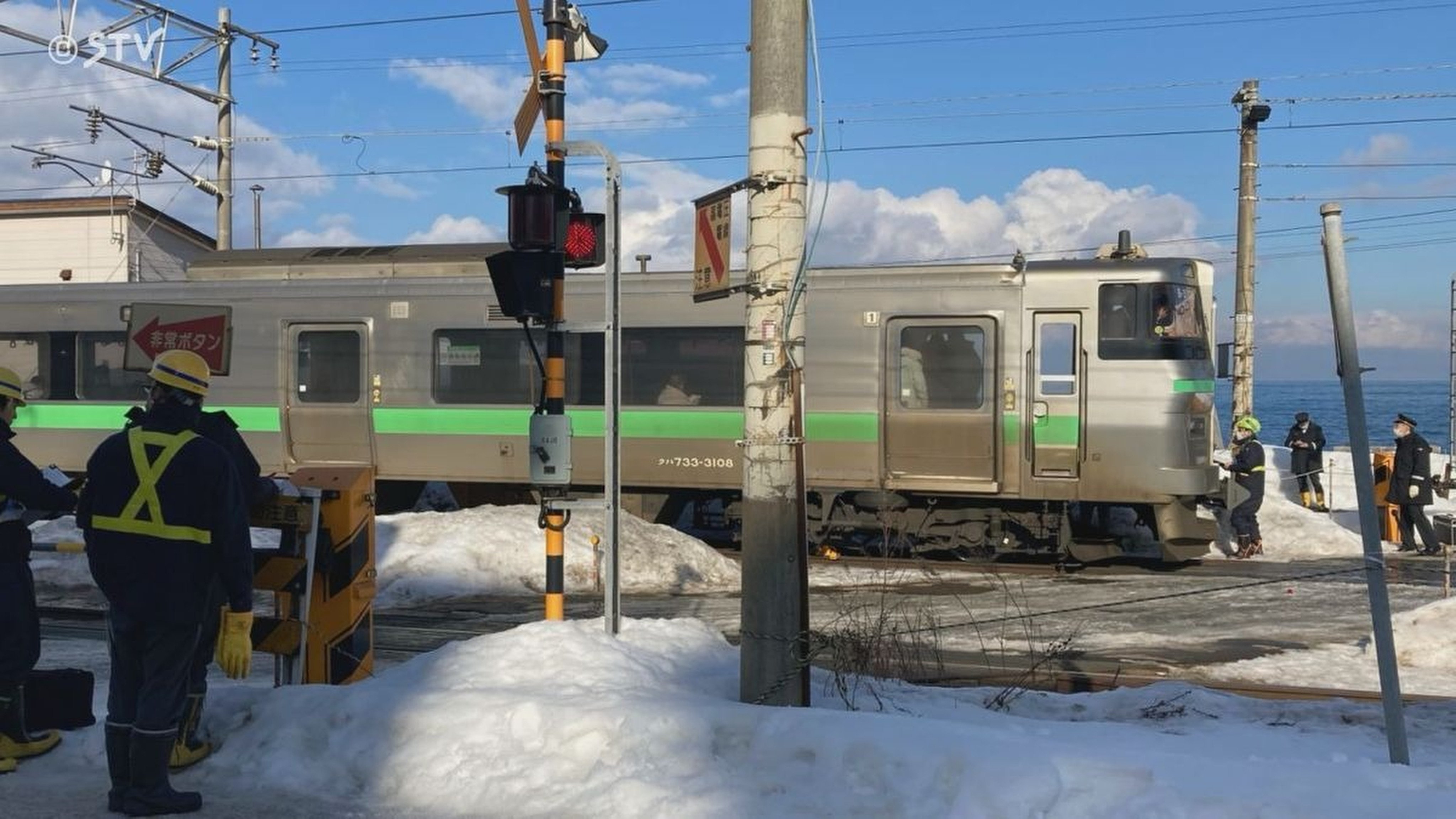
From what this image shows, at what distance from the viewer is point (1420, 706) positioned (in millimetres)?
7258

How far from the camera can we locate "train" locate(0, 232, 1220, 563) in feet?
44.9

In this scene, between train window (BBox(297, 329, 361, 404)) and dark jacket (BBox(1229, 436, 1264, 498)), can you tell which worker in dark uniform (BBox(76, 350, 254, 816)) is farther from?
dark jacket (BBox(1229, 436, 1264, 498))

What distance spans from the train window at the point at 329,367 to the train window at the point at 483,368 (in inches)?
44.1

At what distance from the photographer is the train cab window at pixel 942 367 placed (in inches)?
548

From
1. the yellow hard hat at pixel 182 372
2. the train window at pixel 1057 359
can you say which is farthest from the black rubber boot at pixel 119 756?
the train window at pixel 1057 359

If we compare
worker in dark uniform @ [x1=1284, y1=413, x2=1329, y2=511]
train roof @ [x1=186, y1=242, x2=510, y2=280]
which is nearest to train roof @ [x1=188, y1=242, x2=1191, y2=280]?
train roof @ [x1=186, y1=242, x2=510, y2=280]

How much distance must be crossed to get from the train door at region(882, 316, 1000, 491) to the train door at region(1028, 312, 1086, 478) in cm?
44

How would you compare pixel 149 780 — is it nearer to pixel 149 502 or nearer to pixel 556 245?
pixel 149 502

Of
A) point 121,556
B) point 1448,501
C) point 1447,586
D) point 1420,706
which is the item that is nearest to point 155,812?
point 121,556

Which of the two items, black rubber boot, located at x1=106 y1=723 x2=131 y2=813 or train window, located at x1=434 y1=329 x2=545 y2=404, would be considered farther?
train window, located at x1=434 y1=329 x2=545 y2=404

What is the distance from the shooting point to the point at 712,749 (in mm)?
5262

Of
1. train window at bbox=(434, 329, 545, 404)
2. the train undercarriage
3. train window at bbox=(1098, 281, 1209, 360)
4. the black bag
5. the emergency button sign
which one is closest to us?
the black bag

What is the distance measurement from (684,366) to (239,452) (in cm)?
878

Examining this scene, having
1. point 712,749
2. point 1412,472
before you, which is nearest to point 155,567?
point 712,749
